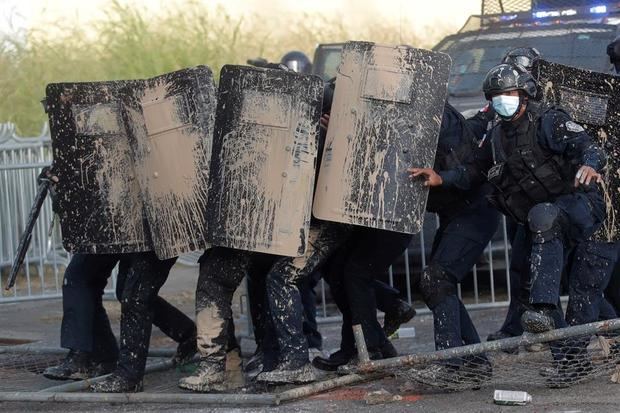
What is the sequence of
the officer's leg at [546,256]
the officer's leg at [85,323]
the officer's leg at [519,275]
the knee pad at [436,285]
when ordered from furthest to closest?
the officer's leg at [85,323] → the officer's leg at [519,275] → the knee pad at [436,285] → the officer's leg at [546,256]

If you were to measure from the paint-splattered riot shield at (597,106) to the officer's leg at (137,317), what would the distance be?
230 cm

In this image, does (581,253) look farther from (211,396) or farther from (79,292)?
(79,292)

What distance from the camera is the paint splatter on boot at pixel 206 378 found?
264 inches

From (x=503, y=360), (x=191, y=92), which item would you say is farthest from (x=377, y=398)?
(x=191, y=92)

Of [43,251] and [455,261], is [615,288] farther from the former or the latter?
[43,251]

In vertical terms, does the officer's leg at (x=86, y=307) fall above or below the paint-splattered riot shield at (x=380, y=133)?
below

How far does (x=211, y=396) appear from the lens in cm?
645

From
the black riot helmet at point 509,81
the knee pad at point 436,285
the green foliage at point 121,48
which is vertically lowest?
the knee pad at point 436,285

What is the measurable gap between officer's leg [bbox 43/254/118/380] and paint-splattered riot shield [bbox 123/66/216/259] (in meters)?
0.82

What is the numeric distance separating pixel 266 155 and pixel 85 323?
5.69 feet

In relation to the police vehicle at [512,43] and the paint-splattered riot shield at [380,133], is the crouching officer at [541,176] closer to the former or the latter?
the paint-splattered riot shield at [380,133]

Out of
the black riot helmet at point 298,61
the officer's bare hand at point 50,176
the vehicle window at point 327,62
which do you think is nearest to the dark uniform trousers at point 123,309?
the officer's bare hand at point 50,176

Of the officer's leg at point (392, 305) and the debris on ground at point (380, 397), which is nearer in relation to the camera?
the debris on ground at point (380, 397)

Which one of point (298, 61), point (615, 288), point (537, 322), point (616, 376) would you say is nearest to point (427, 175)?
Result: point (537, 322)
